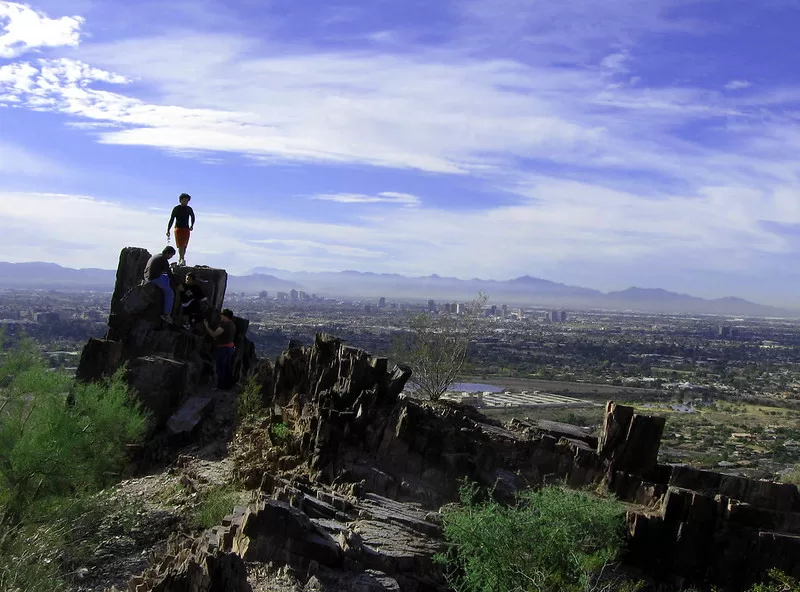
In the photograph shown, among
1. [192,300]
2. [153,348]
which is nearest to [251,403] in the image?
[153,348]

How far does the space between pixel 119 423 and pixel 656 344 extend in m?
155

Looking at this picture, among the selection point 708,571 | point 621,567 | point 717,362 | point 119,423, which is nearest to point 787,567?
point 708,571

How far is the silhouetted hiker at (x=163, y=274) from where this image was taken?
22.6m

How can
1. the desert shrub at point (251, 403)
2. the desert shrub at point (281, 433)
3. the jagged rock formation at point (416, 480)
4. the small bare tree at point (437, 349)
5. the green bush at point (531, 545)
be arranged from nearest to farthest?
the jagged rock formation at point (416, 480) → the green bush at point (531, 545) → the desert shrub at point (281, 433) → the desert shrub at point (251, 403) → the small bare tree at point (437, 349)

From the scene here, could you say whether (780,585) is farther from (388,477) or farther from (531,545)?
(388,477)

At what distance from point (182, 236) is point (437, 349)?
15175 mm

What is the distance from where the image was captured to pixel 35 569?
12844 mm

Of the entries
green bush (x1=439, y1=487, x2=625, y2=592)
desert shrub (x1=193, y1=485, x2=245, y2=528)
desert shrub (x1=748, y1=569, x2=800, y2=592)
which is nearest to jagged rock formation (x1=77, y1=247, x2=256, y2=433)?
desert shrub (x1=193, y1=485, x2=245, y2=528)

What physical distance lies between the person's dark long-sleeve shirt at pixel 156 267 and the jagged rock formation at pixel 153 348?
33cm

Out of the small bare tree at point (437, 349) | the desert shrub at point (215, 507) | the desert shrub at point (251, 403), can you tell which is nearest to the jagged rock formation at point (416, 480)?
the desert shrub at point (251, 403)

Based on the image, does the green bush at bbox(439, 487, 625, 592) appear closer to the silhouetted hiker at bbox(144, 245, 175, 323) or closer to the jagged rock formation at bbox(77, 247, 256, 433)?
the jagged rock formation at bbox(77, 247, 256, 433)

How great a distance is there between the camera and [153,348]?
23.0 m

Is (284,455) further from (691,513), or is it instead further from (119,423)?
(691,513)

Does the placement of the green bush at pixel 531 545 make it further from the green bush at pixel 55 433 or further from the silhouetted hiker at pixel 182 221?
the silhouetted hiker at pixel 182 221
